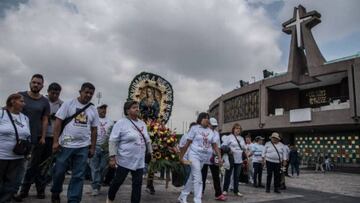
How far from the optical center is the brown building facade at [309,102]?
31109 mm

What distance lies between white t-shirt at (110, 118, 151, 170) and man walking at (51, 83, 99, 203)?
41 cm

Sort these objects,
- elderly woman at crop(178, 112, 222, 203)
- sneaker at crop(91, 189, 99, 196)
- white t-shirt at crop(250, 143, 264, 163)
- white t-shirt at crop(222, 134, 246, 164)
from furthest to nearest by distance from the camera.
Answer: white t-shirt at crop(250, 143, 264, 163), white t-shirt at crop(222, 134, 246, 164), sneaker at crop(91, 189, 99, 196), elderly woman at crop(178, 112, 222, 203)

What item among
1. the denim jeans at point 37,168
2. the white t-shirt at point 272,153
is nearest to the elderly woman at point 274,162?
the white t-shirt at point 272,153

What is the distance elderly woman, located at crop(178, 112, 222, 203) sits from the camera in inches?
244

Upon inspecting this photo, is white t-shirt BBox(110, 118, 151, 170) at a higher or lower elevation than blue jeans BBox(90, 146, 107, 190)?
higher

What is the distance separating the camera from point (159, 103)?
9.40 meters

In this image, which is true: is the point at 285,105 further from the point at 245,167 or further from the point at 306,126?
the point at 245,167

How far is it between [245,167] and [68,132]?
278 inches

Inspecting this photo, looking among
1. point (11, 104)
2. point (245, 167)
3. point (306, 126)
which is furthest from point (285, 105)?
point (11, 104)

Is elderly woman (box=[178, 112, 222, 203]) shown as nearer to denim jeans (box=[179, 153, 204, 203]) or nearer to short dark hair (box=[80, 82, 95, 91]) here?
denim jeans (box=[179, 153, 204, 203])

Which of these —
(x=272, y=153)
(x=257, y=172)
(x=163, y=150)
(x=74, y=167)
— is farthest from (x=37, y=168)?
(x=257, y=172)

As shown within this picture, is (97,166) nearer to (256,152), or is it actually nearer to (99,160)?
(99,160)

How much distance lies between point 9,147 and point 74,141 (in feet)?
2.80

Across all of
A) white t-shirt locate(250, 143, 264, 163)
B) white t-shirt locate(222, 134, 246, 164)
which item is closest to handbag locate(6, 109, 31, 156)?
white t-shirt locate(222, 134, 246, 164)
